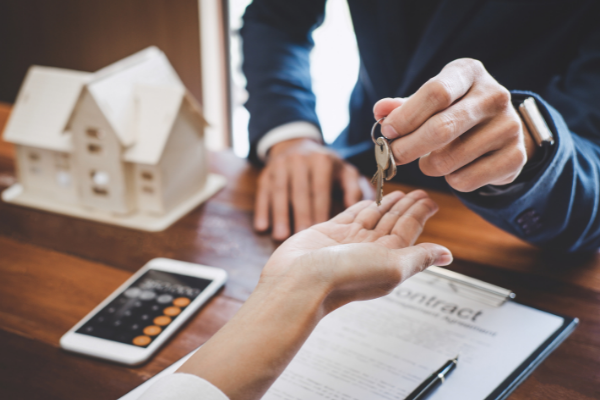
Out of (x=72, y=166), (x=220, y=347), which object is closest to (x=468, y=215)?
(x=220, y=347)

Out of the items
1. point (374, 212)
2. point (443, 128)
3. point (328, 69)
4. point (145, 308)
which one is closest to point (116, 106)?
point (145, 308)

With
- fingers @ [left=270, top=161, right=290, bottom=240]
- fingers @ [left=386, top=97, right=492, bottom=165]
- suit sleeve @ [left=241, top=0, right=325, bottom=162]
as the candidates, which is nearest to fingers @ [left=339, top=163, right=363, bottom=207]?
fingers @ [left=270, top=161, right=290, bottom=240]

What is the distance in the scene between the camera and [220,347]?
21.0 inches

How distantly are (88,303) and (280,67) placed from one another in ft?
2.87

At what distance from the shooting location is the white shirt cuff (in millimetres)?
1270

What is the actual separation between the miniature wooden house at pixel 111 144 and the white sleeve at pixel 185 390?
54 centimetres

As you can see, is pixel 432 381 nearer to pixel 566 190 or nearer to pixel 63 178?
pixel 566 190

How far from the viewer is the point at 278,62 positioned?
1384mm

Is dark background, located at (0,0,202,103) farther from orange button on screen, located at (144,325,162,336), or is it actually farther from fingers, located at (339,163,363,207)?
orange button on screen, located at (144,325,162,336)

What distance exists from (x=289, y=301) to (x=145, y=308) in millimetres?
305

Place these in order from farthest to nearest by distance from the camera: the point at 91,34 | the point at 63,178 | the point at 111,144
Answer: the point at 91,34 < the point at 63,178 < the point at 111,144

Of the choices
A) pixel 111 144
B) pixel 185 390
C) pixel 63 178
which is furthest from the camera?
pixel 63 178

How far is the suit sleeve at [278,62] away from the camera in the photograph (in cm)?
131

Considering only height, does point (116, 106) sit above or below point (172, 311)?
above
